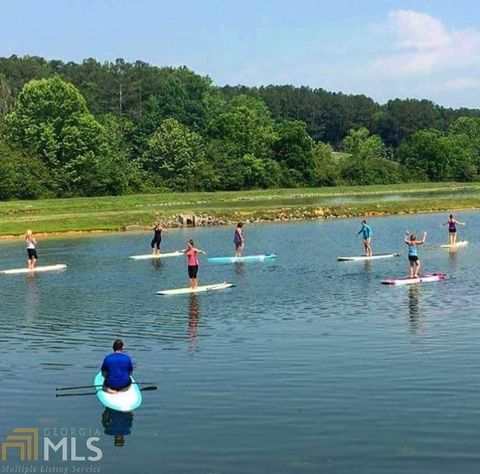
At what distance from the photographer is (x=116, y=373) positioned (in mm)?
20062

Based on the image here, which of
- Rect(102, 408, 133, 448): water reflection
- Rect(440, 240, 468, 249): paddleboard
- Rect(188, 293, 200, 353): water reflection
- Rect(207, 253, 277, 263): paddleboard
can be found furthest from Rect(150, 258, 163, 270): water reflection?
Rect(102, 408, 133, 448): water reflection

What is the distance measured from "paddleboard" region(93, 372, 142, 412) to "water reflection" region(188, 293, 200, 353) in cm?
580

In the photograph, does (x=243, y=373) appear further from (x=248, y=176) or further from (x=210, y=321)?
(x=248, y=176)

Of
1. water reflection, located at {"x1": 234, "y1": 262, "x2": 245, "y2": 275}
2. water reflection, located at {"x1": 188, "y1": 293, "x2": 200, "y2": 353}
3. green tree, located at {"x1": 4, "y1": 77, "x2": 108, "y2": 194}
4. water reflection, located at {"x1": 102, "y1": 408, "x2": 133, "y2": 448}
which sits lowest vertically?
water reflection, located at {"x1": 234, "y1": 262, "x2": 245, "y2": 275}

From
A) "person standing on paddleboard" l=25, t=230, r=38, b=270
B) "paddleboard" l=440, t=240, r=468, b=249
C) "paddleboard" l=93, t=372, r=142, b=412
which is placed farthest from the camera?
"paddleboard" l=440, t=240, r=468, b=249

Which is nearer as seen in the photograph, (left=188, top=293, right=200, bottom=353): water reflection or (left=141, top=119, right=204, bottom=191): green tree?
(left=188, top=293, right=200, bottom=353): water reflection

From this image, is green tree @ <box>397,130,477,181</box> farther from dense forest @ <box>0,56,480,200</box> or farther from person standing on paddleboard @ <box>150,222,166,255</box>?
person standing on paddleboard @ <box>150,222,166,255</box>

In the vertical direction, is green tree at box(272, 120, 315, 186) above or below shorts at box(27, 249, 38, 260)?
above

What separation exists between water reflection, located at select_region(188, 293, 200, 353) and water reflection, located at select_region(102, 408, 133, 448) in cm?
637

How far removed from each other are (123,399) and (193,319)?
39.6 ft

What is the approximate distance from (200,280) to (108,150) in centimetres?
8043

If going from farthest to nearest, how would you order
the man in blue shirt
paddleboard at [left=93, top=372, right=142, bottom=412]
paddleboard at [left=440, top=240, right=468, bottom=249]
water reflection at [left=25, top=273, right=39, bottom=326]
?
paddleboard at [left=440, top=240, right=468, bottom=249]
water reflection at [left=25, top=273, right=39, bottom=326]
the man in blue shirt
paddleboard at [left=93, top=372, right=142, bottom=412]

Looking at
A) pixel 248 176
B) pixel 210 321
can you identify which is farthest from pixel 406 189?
pixel 210 321

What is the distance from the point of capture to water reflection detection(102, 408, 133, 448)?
17889 millimetres
